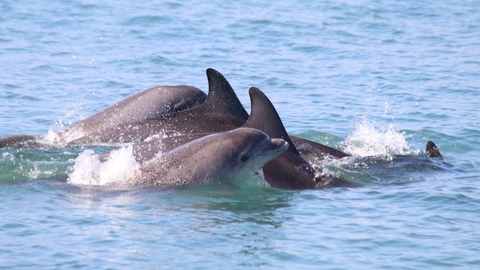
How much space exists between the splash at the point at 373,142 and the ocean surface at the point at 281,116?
0.16 ft

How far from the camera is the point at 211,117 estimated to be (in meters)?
14.1

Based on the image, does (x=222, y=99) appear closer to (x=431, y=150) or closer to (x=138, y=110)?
(x=138, y=110)

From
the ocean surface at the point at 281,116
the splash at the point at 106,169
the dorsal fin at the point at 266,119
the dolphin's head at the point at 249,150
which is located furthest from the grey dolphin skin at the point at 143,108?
the dolphin's head at the point at 249,150

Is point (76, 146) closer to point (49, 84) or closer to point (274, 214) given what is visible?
point (274, 214)

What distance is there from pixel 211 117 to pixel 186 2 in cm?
1998

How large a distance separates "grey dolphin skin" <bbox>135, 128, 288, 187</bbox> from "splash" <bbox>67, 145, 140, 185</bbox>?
25 cm

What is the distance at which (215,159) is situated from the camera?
39.9 feet

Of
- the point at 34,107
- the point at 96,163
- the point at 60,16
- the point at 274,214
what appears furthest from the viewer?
the point at 60,16

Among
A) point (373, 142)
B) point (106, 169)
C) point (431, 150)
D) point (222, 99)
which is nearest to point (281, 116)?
point (373, 142)

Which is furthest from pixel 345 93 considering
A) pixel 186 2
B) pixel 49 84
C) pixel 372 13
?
pixel 186 2

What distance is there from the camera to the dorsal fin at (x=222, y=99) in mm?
13773

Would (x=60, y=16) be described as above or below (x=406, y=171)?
above

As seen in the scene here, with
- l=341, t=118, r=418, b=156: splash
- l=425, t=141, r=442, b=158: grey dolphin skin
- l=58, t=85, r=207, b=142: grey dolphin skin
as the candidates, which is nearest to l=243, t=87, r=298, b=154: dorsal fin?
l=58, t=85, r=207, b=142: grey dolphin skin

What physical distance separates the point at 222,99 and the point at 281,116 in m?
4.42
